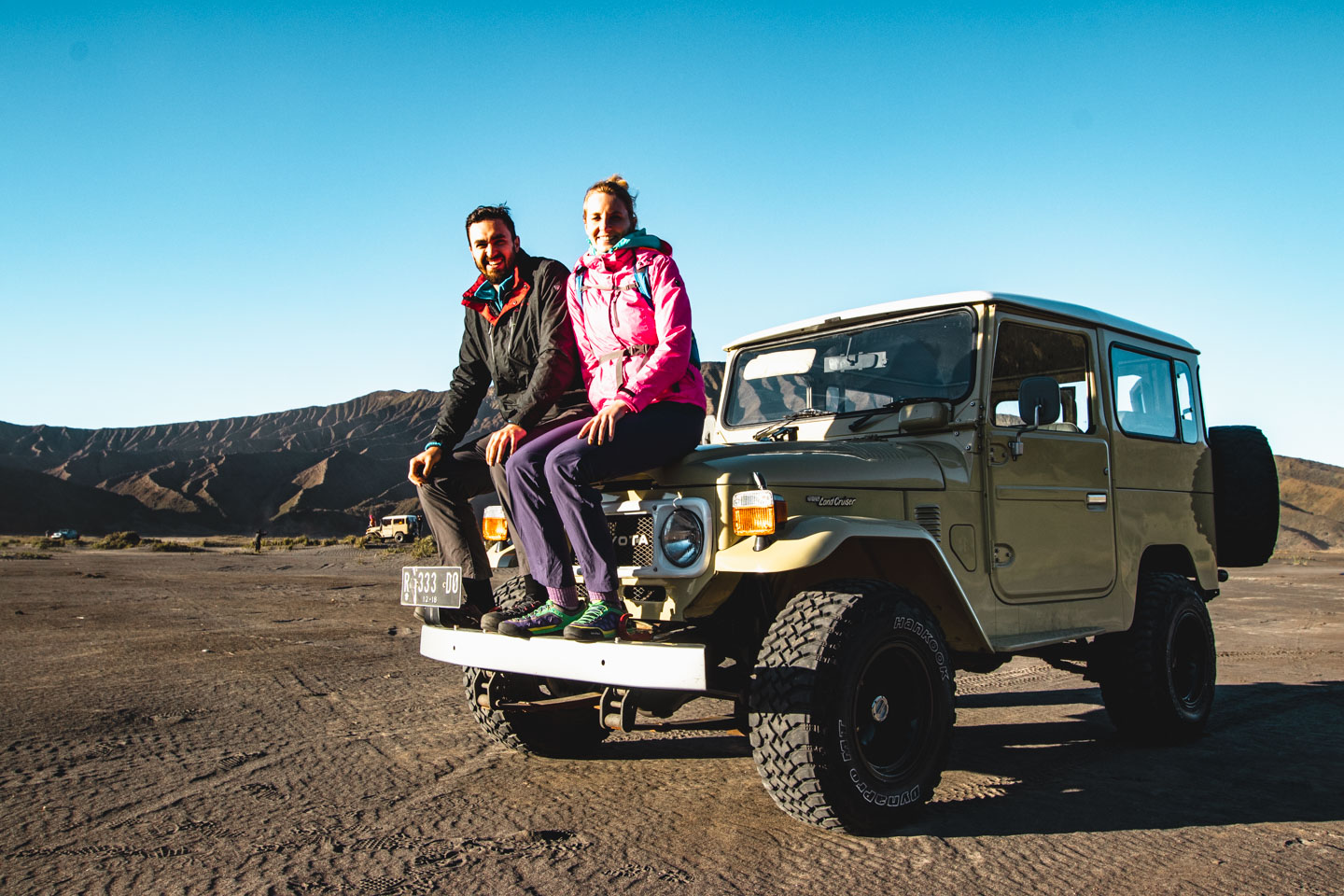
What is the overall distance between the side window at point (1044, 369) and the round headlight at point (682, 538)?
72.3 inches

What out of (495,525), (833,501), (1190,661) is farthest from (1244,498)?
(495,525)

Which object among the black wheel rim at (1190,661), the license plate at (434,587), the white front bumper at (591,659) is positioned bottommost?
the black wheel rim at (1190,661)

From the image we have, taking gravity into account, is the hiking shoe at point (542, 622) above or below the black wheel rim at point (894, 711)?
above

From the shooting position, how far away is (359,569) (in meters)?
21.7

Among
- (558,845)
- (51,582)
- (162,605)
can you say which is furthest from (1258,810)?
(51,582)

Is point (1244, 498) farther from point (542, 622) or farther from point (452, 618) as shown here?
point (452, 618)

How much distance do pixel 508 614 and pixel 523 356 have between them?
3.84 feet

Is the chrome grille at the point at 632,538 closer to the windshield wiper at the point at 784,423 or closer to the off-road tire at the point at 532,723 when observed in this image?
the off-road tire at the point at 532,723

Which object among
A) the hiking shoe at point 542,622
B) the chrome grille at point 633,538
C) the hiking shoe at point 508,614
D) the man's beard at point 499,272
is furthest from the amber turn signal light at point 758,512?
the man's beard at point 499,272

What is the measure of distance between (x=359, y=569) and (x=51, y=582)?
22.2ft

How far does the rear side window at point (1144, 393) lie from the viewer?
5551mm

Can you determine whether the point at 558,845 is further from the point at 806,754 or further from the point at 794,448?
the point at 794,448

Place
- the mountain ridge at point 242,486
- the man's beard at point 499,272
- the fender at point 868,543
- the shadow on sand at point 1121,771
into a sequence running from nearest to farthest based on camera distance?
the fender at point 868,543
the shadow on sand at point 1121,771
the man's beard at point 499,272
the mountain ridge at point 242,486

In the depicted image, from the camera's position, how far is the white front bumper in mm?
3252
